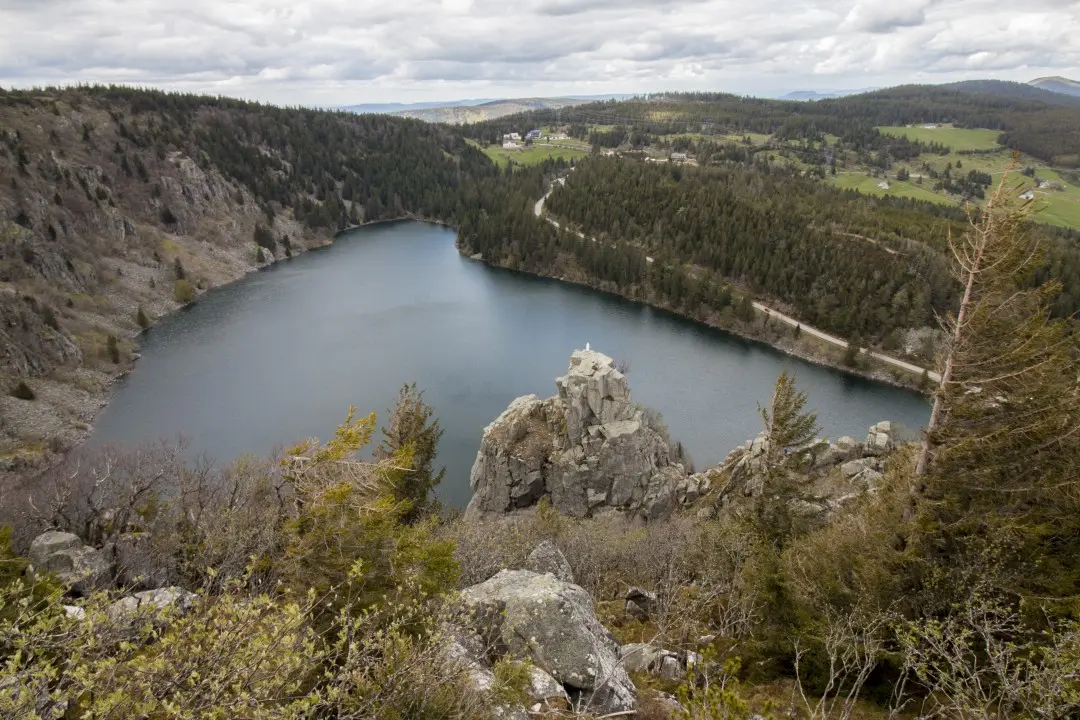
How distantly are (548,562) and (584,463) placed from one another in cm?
2289

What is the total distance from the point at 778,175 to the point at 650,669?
508 feet

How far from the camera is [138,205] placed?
10606cm

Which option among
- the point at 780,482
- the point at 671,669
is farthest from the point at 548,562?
the point at 780,482

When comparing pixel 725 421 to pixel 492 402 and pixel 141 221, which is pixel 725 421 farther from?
pixel 141 221

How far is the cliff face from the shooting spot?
A: 5572 centimetres

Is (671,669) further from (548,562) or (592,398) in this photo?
(592,398)

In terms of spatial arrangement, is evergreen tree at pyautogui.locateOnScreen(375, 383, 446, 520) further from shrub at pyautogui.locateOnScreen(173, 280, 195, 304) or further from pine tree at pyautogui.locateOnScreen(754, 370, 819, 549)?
shrub at pyautogui.locateOnScreen(173, 280, 195, 304)

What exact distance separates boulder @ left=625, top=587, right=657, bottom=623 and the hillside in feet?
156

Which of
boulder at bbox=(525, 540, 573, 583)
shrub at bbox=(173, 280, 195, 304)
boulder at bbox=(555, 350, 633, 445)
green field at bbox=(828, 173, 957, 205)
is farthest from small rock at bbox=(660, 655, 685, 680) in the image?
green field at bbox=(828, 173, 957, 205)

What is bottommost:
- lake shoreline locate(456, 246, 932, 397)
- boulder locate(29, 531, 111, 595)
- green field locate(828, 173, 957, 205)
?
lake shoreline locate(456, 246, 932, 397)

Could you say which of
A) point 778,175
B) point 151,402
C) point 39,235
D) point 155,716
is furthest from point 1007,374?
point 778,175

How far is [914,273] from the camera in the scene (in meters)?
83.1

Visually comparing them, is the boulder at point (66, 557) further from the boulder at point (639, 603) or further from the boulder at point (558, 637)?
the boulder at point (639, 603)

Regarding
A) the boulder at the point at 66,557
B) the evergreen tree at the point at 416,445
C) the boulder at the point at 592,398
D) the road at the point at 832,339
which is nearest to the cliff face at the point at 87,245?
the boulder at the point at 66,557
